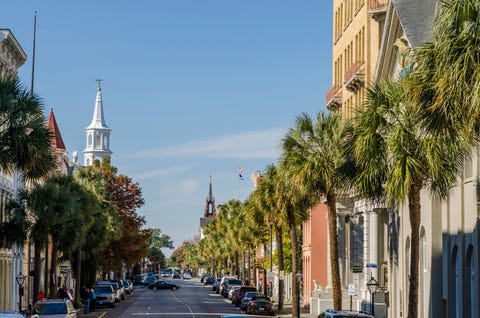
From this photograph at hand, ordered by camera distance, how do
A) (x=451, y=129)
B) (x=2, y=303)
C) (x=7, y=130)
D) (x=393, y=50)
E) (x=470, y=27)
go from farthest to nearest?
1. (x=2, y=303)
2. (x=393, y=50)
3. (x=7, y=130)
4. (x=451, y=129)
5. (x=470, y=27)

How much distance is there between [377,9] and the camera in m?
54.3

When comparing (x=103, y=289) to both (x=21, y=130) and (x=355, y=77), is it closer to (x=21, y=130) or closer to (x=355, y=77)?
(x=355, y=77)

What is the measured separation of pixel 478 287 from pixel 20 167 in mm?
16835

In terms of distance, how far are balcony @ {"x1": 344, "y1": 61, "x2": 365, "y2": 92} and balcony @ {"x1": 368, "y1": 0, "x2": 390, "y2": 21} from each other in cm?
309

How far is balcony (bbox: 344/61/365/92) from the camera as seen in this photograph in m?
57.1

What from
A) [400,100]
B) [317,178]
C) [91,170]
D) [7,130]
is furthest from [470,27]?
[91,170]

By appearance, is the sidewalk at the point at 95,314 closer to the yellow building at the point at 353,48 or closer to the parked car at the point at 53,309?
the yellow building at the point at 353,48

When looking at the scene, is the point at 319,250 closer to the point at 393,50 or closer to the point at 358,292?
the point at 358,292

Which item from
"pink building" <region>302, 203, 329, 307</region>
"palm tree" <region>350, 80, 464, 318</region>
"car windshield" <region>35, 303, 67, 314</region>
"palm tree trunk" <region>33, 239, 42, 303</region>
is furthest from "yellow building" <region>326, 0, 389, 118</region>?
"palm tree trunk" <region>33, 239, 42, 303</region>

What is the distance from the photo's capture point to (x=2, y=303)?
6912 centimetres

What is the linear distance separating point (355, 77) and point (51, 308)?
22.0 metres

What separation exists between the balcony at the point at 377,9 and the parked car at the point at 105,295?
3129cm

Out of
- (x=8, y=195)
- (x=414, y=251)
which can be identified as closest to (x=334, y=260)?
(x=414, y=251)

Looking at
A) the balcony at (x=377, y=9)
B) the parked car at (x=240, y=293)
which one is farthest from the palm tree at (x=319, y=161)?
the parked car at (x=240, y=293)
